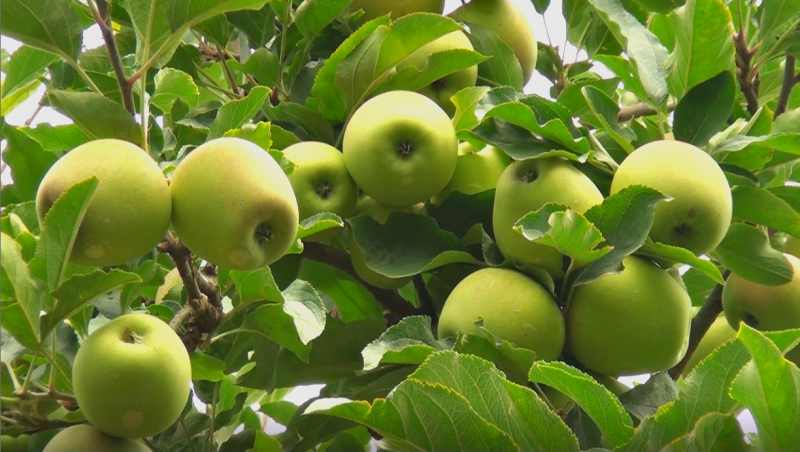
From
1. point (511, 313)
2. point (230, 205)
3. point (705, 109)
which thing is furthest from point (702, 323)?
point (230, 205)

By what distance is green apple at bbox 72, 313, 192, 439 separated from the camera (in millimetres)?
915

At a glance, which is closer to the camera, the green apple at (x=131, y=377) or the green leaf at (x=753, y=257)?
the green apple at (x=131, y=377)

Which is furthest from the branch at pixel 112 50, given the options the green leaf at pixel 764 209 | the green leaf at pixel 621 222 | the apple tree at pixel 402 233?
the green leaf at pixel 764 209

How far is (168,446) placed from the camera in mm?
1319

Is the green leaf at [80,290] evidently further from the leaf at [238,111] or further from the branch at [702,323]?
the branch at [702,323]

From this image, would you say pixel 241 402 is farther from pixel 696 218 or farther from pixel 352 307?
pixel 696 218

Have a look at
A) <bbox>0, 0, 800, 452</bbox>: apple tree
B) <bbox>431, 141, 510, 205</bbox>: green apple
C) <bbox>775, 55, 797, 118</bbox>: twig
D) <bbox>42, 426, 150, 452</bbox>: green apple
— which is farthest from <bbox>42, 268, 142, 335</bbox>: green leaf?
<bbox>775, 55, 797, 118</bbox>: twig

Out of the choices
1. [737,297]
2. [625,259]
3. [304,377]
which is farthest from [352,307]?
[737,297]

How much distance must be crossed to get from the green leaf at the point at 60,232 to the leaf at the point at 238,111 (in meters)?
0.29

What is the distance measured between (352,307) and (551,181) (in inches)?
17.0

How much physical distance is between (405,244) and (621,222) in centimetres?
29

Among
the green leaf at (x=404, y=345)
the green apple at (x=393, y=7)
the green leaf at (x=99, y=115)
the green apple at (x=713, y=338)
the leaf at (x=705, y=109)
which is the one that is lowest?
the green apple at (x=713, y=338)

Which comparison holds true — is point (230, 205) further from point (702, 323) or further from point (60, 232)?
point (702, 323)

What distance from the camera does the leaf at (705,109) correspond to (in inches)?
48.4
